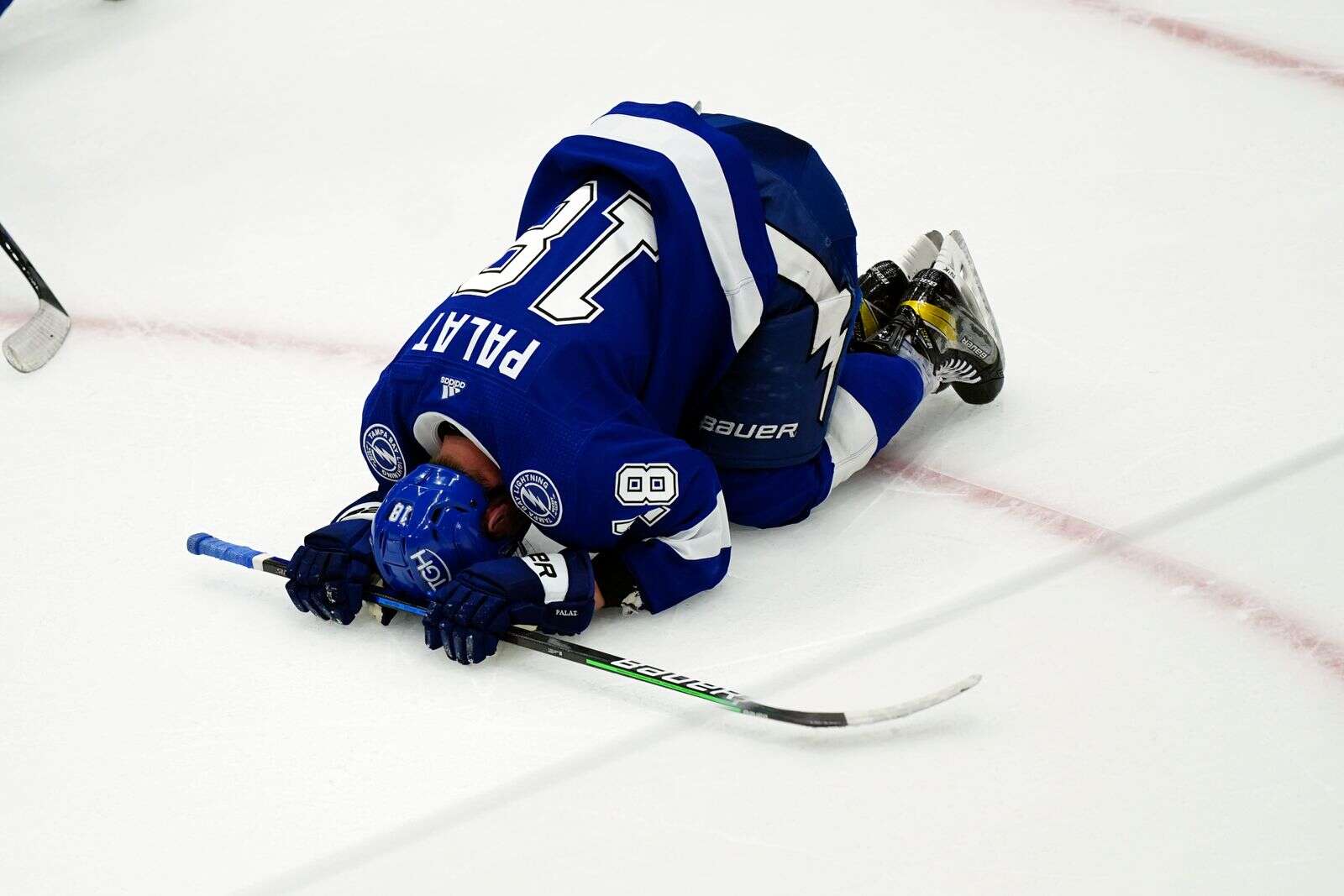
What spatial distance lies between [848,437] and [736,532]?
0.94 feet

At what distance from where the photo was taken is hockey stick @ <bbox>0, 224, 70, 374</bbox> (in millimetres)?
4078

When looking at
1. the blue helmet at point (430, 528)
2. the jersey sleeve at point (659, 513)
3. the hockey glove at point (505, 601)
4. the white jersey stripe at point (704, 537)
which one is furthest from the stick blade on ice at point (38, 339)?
the white jersey stripe at point (704, 537)

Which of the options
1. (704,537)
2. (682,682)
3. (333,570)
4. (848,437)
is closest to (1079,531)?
(848,437)

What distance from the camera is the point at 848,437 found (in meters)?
3.31

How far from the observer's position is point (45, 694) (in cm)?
304

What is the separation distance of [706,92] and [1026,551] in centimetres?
230

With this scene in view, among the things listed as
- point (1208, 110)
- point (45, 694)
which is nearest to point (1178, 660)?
point (45, 694)

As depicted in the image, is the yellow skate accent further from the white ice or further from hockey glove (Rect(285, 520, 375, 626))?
hockey glove (Rect(285, 520, 375, 626))

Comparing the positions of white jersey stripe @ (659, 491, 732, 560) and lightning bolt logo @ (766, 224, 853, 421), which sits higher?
lightning bolt logo @ (766, 224, 853, 421)

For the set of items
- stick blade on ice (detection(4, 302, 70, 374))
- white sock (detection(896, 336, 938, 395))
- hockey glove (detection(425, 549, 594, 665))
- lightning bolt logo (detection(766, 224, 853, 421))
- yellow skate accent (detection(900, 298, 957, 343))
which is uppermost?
lightning bolt logo (detection(766, 224, 853, 421))

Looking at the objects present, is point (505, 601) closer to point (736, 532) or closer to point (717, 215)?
point (736, 532)

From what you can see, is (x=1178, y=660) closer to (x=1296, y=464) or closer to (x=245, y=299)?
(x=1296, y=464)

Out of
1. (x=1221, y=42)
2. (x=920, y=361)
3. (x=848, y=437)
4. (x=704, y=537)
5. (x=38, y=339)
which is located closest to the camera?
(x=704, y=537)

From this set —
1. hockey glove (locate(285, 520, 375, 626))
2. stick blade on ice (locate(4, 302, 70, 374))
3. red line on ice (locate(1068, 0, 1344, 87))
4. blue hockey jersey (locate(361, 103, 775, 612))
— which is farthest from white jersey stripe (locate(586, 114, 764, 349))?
red line on ice (locate(1068, 0, 1344, 87))
